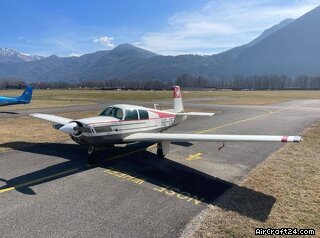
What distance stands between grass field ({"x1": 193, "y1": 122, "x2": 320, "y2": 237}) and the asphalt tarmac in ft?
0.98

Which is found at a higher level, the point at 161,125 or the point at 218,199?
the point at 161,125

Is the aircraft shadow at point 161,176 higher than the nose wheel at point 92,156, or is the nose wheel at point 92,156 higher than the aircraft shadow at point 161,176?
the nose wheel at point 92,156

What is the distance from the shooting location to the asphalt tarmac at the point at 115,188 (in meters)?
7.76


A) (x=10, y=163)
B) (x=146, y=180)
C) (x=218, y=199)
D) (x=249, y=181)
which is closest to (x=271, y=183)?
(x=249, y=181)

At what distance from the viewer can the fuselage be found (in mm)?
12477

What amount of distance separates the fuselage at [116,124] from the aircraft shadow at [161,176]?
4.13 feet

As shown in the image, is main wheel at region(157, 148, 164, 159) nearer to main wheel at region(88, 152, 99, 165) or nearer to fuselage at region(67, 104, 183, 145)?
fuselage at region(67, 104, 183, 145)

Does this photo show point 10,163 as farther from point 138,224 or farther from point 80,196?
point 138,224

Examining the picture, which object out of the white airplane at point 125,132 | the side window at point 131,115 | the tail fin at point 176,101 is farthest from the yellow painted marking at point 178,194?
the tail fin at point 176,101

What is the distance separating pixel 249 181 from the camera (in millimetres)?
11336

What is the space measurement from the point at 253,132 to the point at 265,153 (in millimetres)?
7220

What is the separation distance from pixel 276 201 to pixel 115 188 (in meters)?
5.38

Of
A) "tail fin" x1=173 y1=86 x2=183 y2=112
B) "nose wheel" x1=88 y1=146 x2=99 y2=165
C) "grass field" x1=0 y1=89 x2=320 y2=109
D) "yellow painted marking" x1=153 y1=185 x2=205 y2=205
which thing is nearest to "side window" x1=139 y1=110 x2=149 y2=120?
"nose wheel" x1=88 y1=146 x2=99 y2=165

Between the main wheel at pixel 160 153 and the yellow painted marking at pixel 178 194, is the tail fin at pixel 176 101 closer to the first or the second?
the main wheel at pixel 160 153
